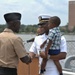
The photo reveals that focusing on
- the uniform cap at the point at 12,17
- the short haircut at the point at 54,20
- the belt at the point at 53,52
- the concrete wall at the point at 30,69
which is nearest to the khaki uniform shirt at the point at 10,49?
the uniform cap at the point at 12,17

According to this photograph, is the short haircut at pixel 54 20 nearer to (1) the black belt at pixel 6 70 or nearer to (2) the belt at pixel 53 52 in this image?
(2) the belt at pixel 53 52

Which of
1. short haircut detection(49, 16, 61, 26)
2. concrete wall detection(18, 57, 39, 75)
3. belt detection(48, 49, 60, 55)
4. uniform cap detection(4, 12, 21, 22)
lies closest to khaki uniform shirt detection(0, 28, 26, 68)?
uniform cap detection(4, 12, 21, 22)

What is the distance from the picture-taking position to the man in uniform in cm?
450

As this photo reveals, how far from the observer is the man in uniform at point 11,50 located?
Result: 4.50m

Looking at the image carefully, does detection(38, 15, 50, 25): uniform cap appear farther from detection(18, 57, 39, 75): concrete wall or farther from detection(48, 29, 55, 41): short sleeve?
detection(18, 57, 39, 75): concrete wall

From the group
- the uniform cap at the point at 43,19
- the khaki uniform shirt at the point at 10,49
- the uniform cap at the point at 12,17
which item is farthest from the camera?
the uniform cap at the point at 43,19

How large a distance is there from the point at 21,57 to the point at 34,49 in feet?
1.99

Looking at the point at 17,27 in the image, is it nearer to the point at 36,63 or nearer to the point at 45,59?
the point at 45,59

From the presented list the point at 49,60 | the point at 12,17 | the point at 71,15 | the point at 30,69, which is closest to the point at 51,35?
the point at 49,60

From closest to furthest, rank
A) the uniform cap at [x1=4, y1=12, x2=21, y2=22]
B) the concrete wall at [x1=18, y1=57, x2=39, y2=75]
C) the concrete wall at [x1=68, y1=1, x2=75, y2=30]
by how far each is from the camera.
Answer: the uniform cap at [x1=4, y1=12, x2=21, y2=22] → the concrete wall at [x1=68, y1=1, x2=75, y2=30] → the concrete wall at [x1=18, y1=57, x2=39, y2=75]

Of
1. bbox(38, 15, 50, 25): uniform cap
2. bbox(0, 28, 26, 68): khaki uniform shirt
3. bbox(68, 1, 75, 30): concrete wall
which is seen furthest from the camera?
bbox(68, 1, 75, 30): concrete wall

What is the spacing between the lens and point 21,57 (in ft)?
14.9

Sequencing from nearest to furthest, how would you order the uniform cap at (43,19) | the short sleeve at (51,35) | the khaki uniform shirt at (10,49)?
1. the khaki uniform shirt at (10,49)
2. the short sleeve at (51,35)
3. the uniform cap at (43,19)

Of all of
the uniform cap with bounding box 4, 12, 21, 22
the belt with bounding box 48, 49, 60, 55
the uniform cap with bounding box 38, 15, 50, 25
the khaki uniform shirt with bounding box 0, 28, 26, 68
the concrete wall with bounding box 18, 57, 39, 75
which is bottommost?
the concrete wall with bounding box 18, 57, 39, 75
